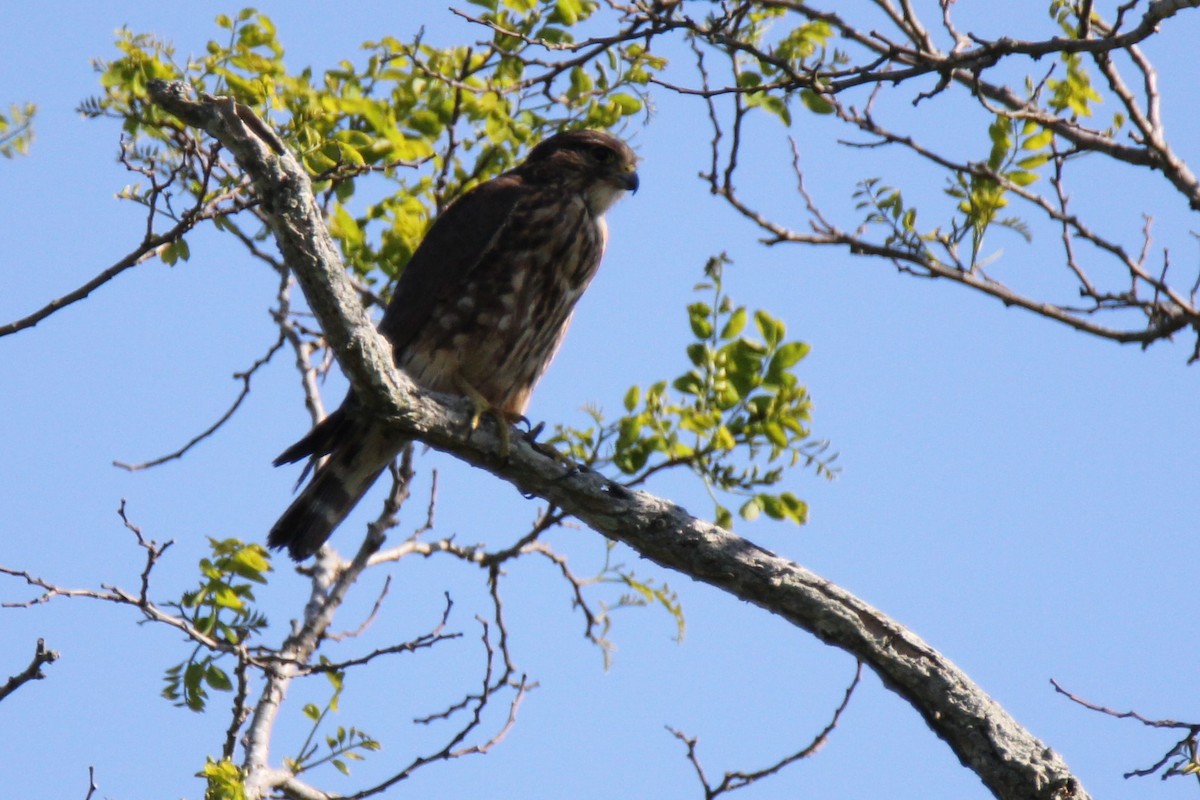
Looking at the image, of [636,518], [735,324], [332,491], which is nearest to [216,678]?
[332,491]

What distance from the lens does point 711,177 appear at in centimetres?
334

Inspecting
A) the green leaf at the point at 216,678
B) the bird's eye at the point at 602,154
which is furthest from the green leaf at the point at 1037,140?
the green leaf at the point at 216,678

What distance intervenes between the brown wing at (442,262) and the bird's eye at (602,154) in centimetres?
51

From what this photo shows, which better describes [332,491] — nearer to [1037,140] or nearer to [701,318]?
[701,318]

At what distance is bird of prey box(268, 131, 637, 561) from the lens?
3.83m

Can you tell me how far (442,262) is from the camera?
13.4 feet

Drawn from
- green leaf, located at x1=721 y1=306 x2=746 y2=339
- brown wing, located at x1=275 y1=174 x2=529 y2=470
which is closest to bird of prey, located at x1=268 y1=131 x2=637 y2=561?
brown wing, located at x1=275 y1=174 x2=529 y2=470

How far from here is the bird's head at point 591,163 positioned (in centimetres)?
454

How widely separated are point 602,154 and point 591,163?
0.06 m

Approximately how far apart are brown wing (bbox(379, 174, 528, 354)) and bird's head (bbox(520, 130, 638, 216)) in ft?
1.22

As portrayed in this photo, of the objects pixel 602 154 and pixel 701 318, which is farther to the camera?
pixel 602 154

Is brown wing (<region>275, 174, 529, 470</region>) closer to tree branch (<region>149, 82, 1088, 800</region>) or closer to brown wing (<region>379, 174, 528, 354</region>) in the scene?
brown wing (<region>379, 174, 528, 354</region>)

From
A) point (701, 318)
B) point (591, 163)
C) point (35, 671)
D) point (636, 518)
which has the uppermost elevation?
point (591, 163)

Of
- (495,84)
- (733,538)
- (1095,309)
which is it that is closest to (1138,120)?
(1095,309)
